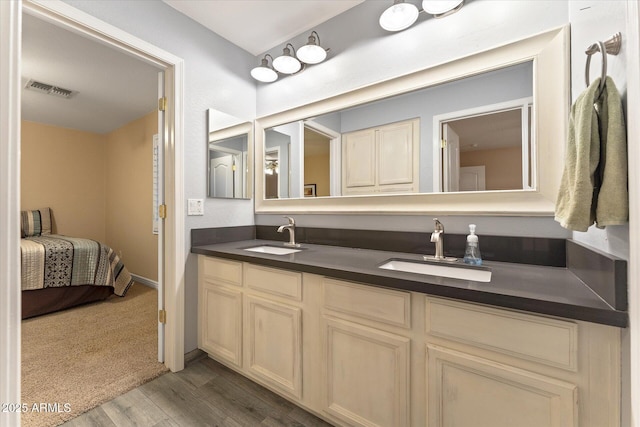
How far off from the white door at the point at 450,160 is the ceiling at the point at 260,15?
3.70 feet

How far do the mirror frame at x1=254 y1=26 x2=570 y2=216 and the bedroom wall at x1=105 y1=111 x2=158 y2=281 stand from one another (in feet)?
10.7

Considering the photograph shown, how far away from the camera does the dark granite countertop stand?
75 cm

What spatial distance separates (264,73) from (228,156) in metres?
0.73

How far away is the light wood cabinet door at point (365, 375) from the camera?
1.06 m

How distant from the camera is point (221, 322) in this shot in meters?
1.73

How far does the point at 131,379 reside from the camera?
1.68 meters

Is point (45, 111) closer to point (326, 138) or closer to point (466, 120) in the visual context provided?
point (326, 138)

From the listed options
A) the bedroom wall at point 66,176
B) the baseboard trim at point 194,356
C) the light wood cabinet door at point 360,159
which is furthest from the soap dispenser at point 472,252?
the bedroom wall at point 66,176

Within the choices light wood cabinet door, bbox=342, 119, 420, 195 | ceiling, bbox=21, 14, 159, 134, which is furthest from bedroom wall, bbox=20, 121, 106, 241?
light wood cabinet door, bbox=342, 119, 420, 195

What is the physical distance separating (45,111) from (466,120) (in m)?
5.10

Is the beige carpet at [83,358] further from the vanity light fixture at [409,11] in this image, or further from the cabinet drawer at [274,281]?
the vanity light fixture at [409,11]

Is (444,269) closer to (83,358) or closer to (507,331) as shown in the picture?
(507,331)

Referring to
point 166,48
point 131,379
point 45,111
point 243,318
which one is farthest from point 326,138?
point 45,111

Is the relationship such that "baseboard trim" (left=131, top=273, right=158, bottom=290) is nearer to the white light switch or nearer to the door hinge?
the white light switch
